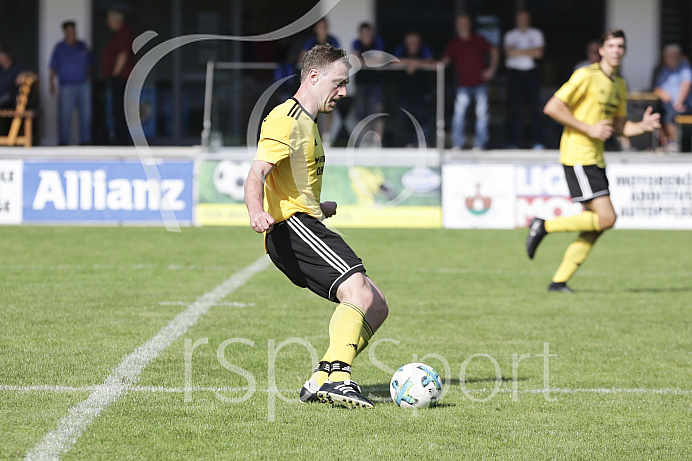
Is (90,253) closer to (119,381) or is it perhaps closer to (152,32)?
(119,381)

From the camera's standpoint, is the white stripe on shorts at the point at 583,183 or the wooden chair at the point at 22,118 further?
the wooden chair at the point at 22,118

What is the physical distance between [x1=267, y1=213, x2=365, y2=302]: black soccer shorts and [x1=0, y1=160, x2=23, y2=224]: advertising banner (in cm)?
1045

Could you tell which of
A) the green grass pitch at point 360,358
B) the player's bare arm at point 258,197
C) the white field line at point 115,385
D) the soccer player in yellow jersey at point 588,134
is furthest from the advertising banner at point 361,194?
the player's bare arm at point 258,197

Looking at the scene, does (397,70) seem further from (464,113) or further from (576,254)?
(576,254)

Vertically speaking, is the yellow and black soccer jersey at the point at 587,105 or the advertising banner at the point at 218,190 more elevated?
the yellow and black soccer jersey at the point at 587,105

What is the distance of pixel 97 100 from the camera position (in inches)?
739

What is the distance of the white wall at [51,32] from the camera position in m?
19.3

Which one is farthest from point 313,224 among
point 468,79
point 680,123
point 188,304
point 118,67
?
point 680,123

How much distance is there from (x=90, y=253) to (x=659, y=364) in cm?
704

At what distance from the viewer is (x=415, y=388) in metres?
4.97

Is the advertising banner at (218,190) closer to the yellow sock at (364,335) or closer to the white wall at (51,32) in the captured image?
the white wall at (51,32)

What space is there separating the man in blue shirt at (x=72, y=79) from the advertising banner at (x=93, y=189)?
2.91 m

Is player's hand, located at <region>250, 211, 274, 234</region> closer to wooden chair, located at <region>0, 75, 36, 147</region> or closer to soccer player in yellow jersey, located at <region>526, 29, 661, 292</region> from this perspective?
soccer player in yellow jersey, located at <region>526, 29, 661, 292</region>

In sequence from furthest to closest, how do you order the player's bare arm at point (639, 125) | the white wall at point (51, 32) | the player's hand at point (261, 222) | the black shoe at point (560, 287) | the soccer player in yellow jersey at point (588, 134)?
the white wall at point (51, 32)
the black shoe at point (560, 287)
the soccer player in yellow jersey at point (588, 134)
the player's bare arm at point (639, 125)
the player's hand at point (261, 222)
